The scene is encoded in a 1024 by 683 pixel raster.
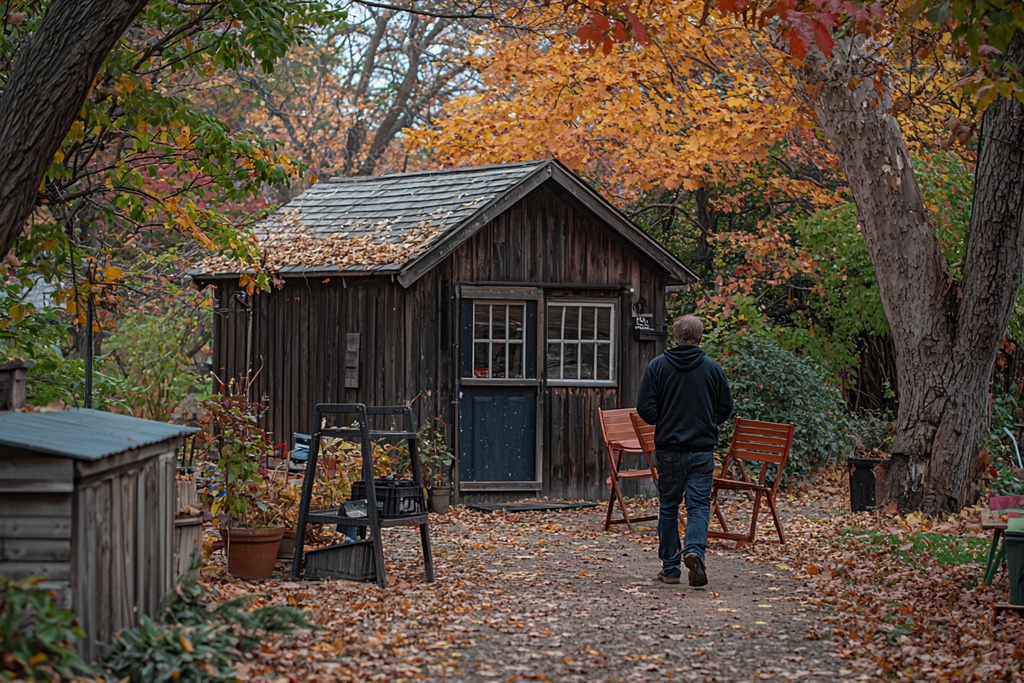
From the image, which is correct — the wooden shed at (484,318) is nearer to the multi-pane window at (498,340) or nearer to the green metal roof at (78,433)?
the multi-pane window at (498,340)

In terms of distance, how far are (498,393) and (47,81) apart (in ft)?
27.4

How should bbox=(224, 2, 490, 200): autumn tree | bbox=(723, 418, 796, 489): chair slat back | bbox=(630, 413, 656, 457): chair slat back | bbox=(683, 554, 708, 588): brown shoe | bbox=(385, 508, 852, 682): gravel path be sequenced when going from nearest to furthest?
bbox=(385, 508, 852, 682): gravel path
bbox=(683, 554, 708, 588): brown shoe
bbox=(723, 418, 796, 489): chair slat back
bbox=(630, 413, 656, 457): chair slat back
bbox=(224, 2, 490, 200): autumn tree

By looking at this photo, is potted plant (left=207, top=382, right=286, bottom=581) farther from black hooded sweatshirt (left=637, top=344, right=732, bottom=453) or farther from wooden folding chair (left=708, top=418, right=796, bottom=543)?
wooden folding chair (left=708, top=418, right=796, bottom=543)

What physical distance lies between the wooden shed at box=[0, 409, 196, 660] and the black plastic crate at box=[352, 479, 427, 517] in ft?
8.57

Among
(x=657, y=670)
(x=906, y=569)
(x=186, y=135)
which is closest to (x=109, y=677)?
(x=657, y=670)

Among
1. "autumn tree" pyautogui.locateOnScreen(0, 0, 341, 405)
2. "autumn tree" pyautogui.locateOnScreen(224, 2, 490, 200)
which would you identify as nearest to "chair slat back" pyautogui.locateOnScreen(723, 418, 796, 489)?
"autumn tree" pyautogui.locateOnScreen(0, 0, 341, 405)

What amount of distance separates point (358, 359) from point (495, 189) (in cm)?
251

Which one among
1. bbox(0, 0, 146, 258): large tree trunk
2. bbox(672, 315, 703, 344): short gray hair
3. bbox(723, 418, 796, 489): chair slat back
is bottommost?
bbox(723, 418, 796, 489): chair slat back

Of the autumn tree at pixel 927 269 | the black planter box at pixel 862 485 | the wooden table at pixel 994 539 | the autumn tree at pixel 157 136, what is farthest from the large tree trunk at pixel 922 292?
the autumn tree at pixel 157 136

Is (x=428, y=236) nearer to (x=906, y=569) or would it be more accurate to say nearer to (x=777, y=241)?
(x=906, y=569)

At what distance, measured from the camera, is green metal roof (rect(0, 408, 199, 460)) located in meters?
5.36

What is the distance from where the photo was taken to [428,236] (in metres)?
13.8

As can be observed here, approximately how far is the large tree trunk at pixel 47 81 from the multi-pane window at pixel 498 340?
26.1 feet

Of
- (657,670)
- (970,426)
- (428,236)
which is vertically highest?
(428,236)
